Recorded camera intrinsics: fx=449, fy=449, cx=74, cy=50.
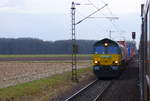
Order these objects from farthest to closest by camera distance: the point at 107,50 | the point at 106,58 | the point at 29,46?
the point at 29,46 < the point at 107,50 < the point at 106,58

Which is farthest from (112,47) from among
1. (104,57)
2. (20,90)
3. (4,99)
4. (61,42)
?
(61,42)

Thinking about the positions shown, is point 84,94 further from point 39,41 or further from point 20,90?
point 39,41

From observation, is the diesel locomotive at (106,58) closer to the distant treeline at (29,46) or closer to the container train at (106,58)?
the container train at (106,58)

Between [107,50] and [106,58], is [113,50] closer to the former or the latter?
[107,50]

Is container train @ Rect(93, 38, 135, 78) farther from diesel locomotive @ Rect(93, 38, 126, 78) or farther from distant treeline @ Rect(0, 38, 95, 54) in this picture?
distant treeline @ Rect(0, 38, 95, 54)

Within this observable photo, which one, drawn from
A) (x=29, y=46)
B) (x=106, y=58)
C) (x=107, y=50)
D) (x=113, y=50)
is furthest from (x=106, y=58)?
(x=29, y=46)

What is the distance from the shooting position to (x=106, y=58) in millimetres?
34219

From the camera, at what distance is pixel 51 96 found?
23047mm

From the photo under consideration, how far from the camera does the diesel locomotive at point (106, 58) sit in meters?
34.1

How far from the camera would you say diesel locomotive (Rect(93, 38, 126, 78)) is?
112 feet

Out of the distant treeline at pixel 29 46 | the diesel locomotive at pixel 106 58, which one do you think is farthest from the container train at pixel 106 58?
the distant treeline at pixel 29 46

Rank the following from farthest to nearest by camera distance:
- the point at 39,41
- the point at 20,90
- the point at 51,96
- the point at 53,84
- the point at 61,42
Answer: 1. the point at 39,41
2. the point at 61,42
3. the point at 53,84
4. the point at 20,90
5. the point at 51,96

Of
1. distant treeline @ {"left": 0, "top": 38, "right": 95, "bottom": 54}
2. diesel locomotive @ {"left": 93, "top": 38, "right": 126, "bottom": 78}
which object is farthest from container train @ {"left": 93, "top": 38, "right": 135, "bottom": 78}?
distant treeline @ {"left": 0, "top": 38, "right": 95, "bottom": 54}

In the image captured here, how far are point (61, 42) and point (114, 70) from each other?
141m
